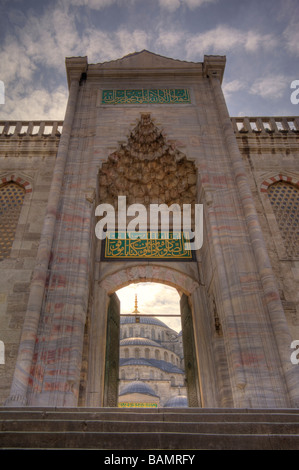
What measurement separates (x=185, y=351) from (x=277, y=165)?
472cm

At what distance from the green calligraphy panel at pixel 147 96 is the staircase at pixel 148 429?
6.45 metres

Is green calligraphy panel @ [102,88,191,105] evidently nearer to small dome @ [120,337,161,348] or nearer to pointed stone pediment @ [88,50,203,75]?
pointed stone pediment @ [88,50,203,75]

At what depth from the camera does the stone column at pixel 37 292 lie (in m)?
3.85

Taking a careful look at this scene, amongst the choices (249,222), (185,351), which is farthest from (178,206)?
(185,351)

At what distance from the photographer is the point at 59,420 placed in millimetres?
2541

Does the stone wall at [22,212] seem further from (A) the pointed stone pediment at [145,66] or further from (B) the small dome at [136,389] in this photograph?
(B) the small dome at [136,389]

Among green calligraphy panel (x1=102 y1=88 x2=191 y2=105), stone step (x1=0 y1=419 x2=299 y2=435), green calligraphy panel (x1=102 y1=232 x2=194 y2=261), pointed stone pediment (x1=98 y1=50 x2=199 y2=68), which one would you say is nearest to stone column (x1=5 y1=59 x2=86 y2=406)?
green calligraphy panel (x1=102 y1=88 x2=191 y2=105)

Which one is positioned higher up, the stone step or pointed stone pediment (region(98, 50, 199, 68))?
pointed stone pediment (region(98, 50, 199, 68))

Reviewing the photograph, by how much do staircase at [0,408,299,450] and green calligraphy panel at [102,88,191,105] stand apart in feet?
21.1

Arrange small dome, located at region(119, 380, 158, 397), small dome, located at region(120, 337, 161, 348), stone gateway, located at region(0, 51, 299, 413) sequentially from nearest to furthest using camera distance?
stone gateway, located at region(0, 51, 299, 413), small dome, located at region(119, 380, 158, 397), small dome, located at region(120, 337, 161, 348)

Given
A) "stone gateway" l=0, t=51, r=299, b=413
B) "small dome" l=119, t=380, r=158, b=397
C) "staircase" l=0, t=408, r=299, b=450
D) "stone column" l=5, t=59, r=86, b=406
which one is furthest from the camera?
"small dome" l=119, t=380, r=158, b=397

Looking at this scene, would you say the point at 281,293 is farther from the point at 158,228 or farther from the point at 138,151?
the point at 138,151

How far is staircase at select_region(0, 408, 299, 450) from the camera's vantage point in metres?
2.20

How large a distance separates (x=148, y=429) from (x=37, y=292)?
2.76 m
